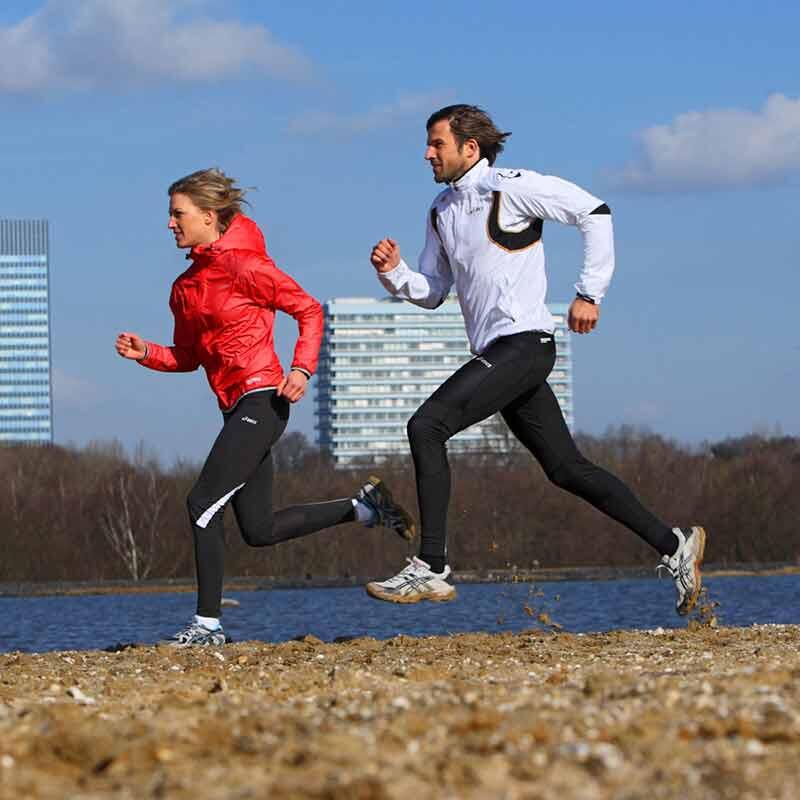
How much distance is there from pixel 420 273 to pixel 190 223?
1.26 m

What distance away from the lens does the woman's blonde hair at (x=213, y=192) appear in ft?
30.0

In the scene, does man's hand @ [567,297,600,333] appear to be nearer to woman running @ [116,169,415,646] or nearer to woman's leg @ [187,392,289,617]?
woman running @ [116,169,415,646]

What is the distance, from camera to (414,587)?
857 centimetres

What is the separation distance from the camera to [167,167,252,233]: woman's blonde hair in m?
9.16

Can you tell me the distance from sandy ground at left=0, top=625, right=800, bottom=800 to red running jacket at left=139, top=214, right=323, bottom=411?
7.13 ft

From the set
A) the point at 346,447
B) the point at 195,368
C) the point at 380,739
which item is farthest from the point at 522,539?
the point at 346,447

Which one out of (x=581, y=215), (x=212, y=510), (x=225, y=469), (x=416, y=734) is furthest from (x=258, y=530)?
(x=416, y=734)

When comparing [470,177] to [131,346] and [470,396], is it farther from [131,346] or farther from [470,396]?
[131,346]

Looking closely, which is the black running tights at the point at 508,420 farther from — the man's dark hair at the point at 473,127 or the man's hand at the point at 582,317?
the man's dark hair at the point at 473,127

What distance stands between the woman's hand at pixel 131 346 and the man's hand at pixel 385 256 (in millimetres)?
1524

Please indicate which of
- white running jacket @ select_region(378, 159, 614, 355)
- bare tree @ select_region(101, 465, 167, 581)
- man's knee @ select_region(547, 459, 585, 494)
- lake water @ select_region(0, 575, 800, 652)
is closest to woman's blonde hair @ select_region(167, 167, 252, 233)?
white running jacket @ select_region(378, 159, 614, 355)

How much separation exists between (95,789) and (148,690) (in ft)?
8.61

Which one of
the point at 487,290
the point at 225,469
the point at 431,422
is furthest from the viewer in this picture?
the point at 225,469

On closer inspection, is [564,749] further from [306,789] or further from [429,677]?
[429,677]
